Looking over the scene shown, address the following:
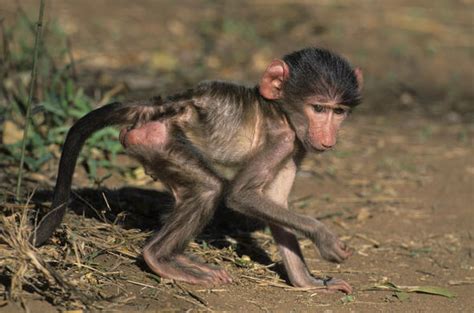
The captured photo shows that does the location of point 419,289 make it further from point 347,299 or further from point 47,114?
point 47,114

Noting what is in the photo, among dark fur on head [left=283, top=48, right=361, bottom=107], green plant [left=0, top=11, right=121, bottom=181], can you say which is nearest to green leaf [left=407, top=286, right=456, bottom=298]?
dark fur on head [left=283, top=48, right=361, bottom=107]

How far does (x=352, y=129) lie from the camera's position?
29.4 feet

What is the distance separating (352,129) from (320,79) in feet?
12.7

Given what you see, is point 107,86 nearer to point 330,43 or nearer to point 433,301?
point 330,43

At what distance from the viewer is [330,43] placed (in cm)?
1151

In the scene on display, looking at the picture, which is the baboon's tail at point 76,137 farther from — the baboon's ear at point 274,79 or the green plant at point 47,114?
the green plant at point 47,114

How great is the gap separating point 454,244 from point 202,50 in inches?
203

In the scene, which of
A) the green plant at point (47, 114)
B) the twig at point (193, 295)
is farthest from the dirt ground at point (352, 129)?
the green plant at point (47, 114)

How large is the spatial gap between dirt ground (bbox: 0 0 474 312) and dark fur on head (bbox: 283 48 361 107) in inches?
41.5

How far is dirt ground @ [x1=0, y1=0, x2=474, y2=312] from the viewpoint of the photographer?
203 inches

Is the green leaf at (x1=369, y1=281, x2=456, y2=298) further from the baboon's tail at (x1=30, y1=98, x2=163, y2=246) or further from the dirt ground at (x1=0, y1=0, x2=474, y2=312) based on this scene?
the baboon's tail at (x1=30, y1=98, x2=163, y2=246)

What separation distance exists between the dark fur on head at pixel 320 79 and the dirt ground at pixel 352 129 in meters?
1.06

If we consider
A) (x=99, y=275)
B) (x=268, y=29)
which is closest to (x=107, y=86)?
(x=268, y=29)

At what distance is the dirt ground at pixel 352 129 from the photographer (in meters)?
5.15
